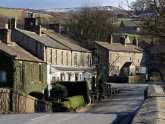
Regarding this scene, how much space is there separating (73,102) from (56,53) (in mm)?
13932

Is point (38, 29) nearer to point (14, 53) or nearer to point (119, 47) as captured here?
point (14, 53)

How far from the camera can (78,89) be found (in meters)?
64.2

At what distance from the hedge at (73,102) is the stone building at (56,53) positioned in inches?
216

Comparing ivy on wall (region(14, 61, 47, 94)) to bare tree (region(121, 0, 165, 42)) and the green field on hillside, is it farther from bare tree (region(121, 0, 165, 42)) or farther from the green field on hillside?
the green field on hillside

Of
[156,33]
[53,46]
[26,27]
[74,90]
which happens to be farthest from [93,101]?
[156,33]

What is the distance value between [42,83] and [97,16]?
44.2 m

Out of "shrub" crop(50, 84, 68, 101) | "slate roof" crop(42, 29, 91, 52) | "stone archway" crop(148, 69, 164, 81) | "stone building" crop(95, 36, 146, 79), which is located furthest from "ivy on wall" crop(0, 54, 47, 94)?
"stone archway" crop(148, 69, 164, 81)

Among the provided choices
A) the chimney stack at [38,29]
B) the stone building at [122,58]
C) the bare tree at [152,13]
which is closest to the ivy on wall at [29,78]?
the chimney stack at [38,29]

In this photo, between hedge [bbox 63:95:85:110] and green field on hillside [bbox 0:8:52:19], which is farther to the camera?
green field on hillside [bbox 0:8:52:19]

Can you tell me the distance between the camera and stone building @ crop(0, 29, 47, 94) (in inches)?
2089

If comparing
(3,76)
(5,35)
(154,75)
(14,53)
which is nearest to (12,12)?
(154,75)

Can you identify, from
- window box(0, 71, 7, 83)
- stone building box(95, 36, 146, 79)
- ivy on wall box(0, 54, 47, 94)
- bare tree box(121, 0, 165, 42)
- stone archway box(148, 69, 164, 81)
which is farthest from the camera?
stone archway box(148, 69, 164, 81)

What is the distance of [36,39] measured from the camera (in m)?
64.9

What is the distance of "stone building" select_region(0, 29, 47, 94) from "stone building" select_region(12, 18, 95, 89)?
123 inches
